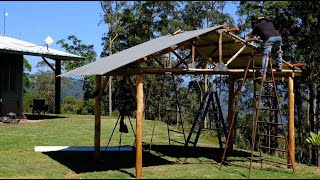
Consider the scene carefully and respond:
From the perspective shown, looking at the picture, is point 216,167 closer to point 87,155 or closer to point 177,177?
point 177,177

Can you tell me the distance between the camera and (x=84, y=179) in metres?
8.71

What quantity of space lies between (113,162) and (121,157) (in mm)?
809

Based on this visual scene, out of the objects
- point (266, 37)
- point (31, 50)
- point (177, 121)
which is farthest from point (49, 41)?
point (266, 37)

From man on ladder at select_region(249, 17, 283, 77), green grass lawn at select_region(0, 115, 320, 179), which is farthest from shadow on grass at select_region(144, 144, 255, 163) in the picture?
man on ladder at select_region(249, 17, 283, 77)

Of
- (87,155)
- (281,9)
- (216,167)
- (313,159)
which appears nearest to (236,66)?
(216,167)

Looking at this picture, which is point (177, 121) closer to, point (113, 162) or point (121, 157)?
point (121, 157)

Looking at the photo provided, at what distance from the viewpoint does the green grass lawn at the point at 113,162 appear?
9640mm

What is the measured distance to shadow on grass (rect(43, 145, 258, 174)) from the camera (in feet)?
35.6

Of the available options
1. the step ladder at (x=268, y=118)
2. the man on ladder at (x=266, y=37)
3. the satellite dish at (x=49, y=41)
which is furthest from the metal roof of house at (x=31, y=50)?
the man on ladder at (x=266, y=37)

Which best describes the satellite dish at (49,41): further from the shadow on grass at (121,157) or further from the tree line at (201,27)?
the shadow on grass at (121,157)

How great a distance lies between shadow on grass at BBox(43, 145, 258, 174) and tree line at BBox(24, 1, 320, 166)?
11.3 m

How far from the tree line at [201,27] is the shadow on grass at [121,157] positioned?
443 inches

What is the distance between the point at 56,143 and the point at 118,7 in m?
25.5

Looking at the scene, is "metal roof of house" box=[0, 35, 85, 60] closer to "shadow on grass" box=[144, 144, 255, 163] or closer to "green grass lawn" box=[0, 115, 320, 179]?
"green grass lawn" box=[0, 115, 320, 179]
